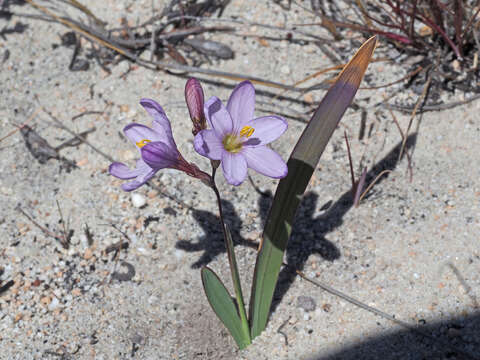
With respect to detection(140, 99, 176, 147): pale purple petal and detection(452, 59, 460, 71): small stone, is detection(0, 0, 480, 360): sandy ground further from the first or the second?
detection(140, 99, 176, 147): pale purple petal

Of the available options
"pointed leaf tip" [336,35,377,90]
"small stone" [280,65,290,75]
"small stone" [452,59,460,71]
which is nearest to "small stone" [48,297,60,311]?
"pointed leaf tip" [336,35,377,90]

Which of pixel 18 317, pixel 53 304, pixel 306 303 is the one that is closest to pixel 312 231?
pixel 306 303

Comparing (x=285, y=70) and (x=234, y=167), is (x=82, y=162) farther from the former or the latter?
(x=234, y=167)

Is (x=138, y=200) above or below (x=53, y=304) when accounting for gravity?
above

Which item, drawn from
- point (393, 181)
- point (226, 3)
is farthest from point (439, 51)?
point (226, 3)

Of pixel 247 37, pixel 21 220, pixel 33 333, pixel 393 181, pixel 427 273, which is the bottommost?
pixel 33 333

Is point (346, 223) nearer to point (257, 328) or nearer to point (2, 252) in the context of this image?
point (257, 328)

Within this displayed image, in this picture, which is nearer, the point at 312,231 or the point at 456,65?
the point at 312,231
